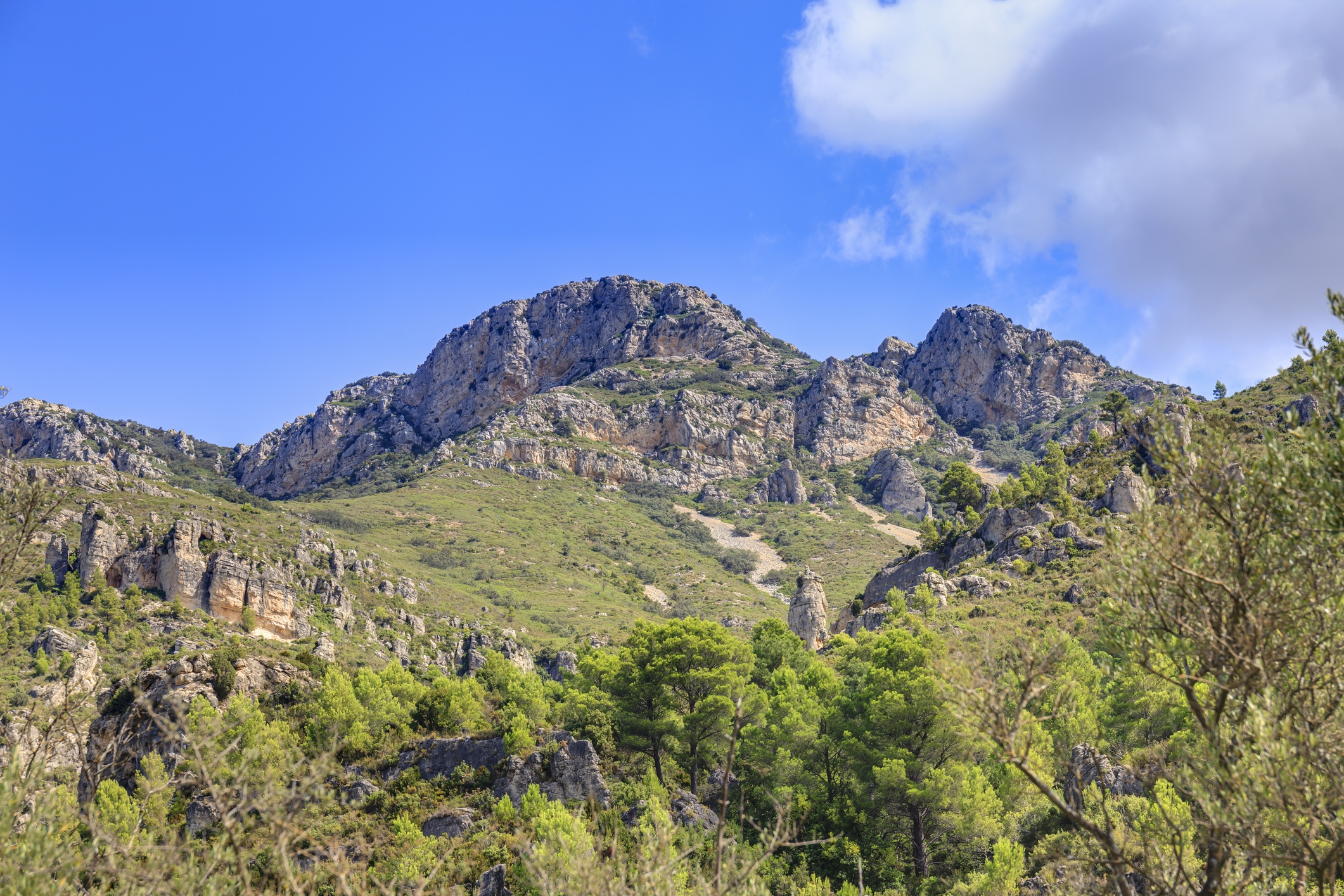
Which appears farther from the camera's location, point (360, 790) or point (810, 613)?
point (810, 613)

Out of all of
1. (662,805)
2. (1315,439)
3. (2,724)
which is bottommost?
(2,724)

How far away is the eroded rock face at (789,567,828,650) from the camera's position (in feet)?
237

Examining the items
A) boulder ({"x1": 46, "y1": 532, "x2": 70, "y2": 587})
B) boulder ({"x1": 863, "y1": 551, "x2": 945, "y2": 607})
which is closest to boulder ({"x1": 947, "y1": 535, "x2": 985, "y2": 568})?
boulder ({"x1": 863, "y1": 551, "x2": 945, "y2": 607})

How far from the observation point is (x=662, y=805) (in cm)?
2930

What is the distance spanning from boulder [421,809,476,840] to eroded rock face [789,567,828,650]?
46.0 m

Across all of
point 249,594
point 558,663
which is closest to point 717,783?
point 558,663

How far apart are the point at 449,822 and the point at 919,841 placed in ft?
65.1

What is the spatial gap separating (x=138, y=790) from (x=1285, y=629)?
4048 centimetres

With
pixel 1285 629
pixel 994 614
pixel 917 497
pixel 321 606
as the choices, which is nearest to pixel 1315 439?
pixel 1285 629

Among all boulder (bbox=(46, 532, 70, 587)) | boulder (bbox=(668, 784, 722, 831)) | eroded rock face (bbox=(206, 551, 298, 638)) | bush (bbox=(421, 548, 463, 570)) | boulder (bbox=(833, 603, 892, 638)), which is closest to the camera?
boulder (bbox=(668, 784, 722, 831))

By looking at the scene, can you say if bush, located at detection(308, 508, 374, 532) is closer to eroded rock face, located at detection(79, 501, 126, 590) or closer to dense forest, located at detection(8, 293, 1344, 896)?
eroded rock face, located at detection(79, 501, 126, 590)

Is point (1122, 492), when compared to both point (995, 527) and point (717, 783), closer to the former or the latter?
point (995, 527)

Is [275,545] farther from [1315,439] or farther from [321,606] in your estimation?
[1315,439]

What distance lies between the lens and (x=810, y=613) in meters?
72.9
